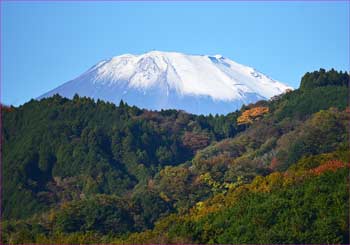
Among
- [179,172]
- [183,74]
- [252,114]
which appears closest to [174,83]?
[183,74]

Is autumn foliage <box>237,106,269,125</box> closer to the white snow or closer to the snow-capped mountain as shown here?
the snow-capped mountain

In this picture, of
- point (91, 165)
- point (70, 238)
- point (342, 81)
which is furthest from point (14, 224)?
point (342, 81)

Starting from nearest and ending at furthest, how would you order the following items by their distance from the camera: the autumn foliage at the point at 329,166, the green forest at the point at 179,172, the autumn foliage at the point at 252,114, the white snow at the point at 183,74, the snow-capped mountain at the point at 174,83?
the green forest at the point at 179,172 → the autumn foliage at the point at 329,166 → the autumn foliage at the point at 252,114 → the snow-capped mountain at the point at 174,83 → the white snow at the point at 183,74

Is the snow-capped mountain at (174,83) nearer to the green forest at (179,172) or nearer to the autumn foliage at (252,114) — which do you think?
the green forest at (179,172)

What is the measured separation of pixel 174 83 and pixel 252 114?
56917 mm

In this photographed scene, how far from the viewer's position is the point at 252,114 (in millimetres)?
64562

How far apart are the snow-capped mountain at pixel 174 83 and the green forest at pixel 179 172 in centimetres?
4826

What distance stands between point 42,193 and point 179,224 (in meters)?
19.8

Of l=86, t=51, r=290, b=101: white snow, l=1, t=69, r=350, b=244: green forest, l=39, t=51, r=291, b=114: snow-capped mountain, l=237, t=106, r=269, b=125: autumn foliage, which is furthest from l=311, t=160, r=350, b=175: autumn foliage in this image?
l=86, t=51, r=290, b=101: white snow

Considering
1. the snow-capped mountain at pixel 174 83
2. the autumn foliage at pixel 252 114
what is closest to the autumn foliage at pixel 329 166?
the autumn foliage at pixel 252 114

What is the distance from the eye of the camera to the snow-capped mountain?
117 metres

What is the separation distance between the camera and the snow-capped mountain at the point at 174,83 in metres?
117

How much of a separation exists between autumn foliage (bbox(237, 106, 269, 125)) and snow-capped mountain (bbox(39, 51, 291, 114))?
4862cm

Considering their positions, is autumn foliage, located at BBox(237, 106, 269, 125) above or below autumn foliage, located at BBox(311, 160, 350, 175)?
above
